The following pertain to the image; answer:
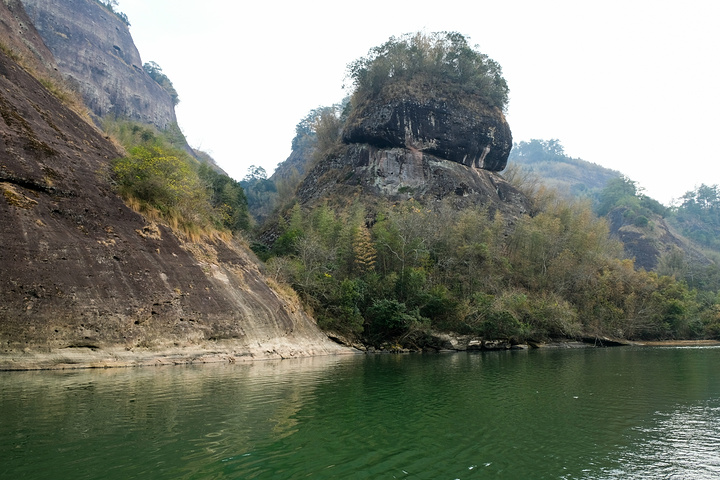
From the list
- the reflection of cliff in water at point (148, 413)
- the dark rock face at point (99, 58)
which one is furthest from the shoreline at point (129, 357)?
the dark rock face at point (99, 58)

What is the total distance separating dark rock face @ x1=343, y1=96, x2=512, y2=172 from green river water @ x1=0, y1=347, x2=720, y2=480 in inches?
1793

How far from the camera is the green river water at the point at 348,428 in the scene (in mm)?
6711

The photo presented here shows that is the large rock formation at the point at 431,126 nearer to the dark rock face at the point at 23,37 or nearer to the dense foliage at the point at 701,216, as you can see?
the dark rock face at the point at 23,37

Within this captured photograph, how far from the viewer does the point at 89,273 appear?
59.6 feet

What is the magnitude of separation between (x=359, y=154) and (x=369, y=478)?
53.8m

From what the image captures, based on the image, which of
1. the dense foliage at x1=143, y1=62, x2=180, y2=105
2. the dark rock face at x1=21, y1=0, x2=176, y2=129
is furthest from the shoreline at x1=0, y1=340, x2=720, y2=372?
the dense foliage at x1=143, y1=62, x2=180, y2=105

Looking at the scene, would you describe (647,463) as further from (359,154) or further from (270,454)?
(359,154)

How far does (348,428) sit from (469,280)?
34.4 metres

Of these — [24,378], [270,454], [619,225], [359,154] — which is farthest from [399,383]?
[619,225]

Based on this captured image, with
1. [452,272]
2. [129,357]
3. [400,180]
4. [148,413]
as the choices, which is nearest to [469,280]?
[452,272]

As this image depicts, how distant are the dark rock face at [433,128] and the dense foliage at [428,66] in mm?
3260

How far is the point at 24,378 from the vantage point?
13.5 m

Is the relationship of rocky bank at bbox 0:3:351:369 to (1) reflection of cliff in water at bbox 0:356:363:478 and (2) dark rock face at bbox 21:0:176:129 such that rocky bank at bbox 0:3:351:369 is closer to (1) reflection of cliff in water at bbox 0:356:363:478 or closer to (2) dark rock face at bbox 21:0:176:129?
(1) reflection of cliff in water at bbox 0:356:363:478

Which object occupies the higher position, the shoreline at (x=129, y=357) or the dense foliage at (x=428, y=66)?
the dense foliage at (x=428, y=66)
